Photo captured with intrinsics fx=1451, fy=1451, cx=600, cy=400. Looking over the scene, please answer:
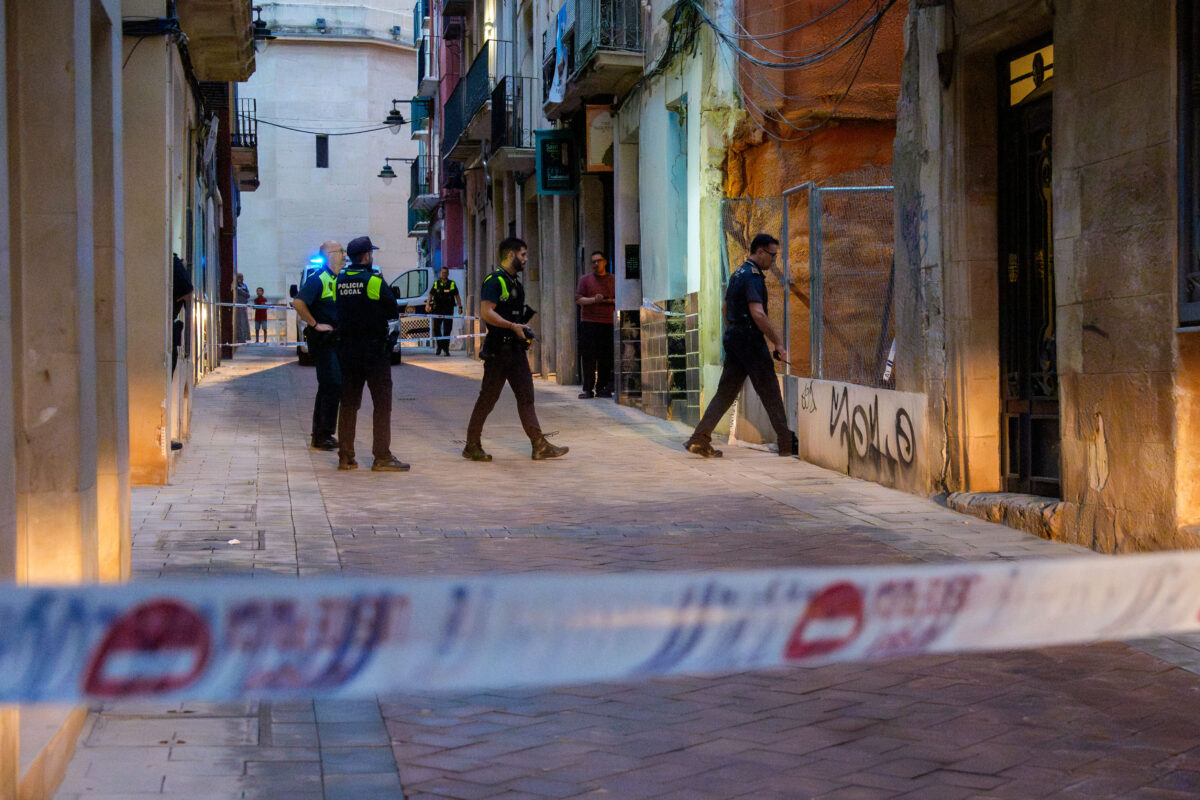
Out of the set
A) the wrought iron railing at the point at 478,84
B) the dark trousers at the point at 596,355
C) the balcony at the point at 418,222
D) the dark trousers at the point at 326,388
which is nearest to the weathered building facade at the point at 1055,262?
the dark trousers at the point at 326,388

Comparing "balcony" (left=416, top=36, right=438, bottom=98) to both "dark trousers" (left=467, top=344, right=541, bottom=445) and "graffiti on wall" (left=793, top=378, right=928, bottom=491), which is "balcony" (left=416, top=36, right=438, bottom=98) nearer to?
"dark trousers" (left=467, top=344, right=541, bottom=445)

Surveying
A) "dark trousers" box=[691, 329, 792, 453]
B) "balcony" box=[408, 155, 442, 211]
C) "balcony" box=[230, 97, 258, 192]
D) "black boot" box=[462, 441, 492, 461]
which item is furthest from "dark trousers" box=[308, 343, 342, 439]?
"balcony" box=[408, 155, 442, 211]

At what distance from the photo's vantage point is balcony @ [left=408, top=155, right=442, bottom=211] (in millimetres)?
44094

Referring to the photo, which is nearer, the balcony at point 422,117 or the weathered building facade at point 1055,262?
the weathered building facade at point 1055,262

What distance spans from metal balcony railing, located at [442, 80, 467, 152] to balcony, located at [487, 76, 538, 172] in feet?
11.5

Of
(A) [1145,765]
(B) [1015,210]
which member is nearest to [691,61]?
(B) [1015,210]

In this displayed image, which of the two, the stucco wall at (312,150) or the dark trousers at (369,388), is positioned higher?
the stucco wall at (312,150)

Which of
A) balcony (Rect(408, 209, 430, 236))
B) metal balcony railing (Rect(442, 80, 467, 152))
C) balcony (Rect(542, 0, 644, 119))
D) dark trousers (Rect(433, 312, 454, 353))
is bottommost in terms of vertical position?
dark trousers (Rect(433, 312, 454, 353))

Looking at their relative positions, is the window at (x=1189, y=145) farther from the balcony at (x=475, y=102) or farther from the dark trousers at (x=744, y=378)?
the balcony at (x=475, y=102)

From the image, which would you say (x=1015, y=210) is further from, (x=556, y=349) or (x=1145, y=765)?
(x=556, y=349)

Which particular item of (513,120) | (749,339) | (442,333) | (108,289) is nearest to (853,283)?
(749,339)

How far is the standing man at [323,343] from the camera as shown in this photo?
12547 mm

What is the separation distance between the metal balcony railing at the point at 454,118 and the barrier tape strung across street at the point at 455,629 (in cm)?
2736

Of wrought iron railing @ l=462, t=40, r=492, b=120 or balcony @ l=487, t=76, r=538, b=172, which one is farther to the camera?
wrought iron railing @ l=462, t=40, r=492, b=120
